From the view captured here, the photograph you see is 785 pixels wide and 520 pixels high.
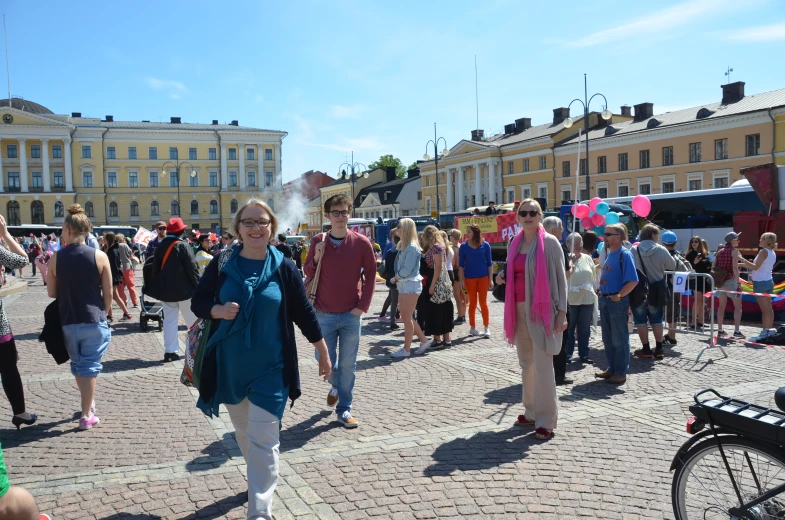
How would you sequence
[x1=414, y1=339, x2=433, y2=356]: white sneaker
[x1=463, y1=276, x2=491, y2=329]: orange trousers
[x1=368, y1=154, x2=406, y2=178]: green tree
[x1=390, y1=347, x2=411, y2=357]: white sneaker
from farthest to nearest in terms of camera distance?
[x1=368, y1=154, x2=406, y2=178]: green tree → [x1=463, y1=276, x2=491, y2=329]: orange trousers → [x1=414, y1=339, x2=433, y2=356]: white sneaker → [x1=390, y1=347, x2=411, y2=357]: white sneaker

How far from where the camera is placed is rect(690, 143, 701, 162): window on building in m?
51.4

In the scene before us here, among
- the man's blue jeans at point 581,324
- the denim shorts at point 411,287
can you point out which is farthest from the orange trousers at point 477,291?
the man's blue jeans at point 581,324

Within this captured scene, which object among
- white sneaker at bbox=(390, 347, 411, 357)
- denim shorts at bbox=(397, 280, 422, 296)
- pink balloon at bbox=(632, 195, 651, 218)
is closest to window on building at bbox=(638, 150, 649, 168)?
pink balloon at bbox=(632, 195, 651, 218)

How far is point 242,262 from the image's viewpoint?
3.67m

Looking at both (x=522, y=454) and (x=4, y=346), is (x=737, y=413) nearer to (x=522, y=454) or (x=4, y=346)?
(x=522, y=454)

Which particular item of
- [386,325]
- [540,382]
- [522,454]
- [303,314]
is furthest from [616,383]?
[386,325]

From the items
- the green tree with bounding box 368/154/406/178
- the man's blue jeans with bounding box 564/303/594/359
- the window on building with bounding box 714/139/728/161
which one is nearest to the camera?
the man's blue jeans with bounding box 564/303/594/359

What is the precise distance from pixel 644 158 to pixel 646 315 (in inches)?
2023

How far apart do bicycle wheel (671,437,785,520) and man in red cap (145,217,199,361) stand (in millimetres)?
7043

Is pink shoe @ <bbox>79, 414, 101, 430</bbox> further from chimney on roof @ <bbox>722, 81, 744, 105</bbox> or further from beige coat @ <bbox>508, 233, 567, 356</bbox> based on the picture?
chimney on roof @ <bbox>722, 81, 744, 105</bbox>

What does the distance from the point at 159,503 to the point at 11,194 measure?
93963mm

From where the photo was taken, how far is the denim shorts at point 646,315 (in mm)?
8844

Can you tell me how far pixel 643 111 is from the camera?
62094mm

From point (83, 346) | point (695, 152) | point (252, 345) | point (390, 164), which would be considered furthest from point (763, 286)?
point (390, 164)
